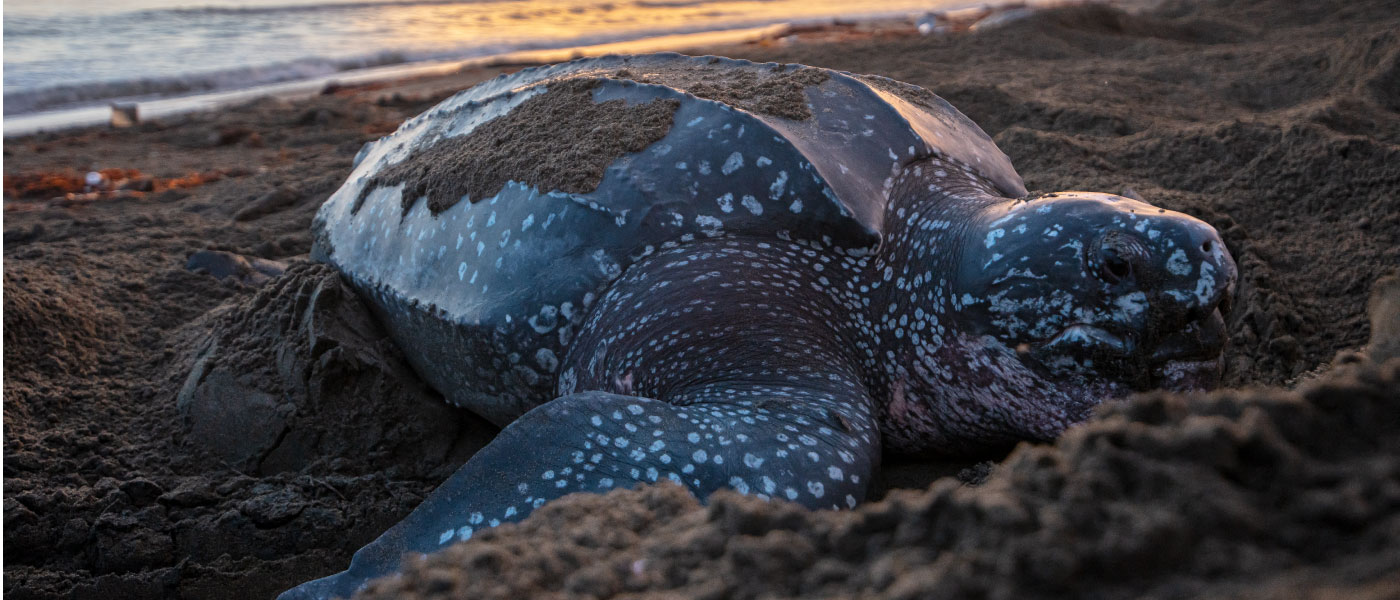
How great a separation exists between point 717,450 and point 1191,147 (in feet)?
8.59

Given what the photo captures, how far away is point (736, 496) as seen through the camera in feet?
3.42

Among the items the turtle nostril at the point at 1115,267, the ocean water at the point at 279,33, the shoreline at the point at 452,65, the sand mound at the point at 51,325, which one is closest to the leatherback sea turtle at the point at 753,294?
the turtle nostril at the point at 1115,267

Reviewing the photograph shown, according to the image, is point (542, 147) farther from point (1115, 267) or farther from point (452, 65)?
point (452, 65)

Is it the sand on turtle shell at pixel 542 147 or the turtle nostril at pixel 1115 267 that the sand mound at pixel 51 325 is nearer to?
the sand on turtle shell at pixel 542 147

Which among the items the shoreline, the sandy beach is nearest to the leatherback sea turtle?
the sandy beach

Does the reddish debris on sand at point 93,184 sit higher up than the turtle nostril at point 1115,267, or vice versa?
the turtle nostril at point 1115,267

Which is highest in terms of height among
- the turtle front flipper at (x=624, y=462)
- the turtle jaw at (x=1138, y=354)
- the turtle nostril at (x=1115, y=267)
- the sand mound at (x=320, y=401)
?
the turtle nostril at (x=1115, y=267)

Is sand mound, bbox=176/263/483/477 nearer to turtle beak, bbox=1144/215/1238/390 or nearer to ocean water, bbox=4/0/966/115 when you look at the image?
turtle beak, bbox=1144/215/1238/390

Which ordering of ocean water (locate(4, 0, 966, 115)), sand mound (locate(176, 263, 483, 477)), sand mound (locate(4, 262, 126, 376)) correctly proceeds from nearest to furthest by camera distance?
1. sand mound (locate(176, 263, 483, 477))
2. sand mound (locate(4, 262, 126, 376))
3. ocean water (locate(4, 0, 966, 115))

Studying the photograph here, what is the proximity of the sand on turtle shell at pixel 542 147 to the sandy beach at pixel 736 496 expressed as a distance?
455 millimetres

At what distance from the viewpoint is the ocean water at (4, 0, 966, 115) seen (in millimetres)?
7707

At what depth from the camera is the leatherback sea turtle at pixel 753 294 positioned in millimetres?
1607

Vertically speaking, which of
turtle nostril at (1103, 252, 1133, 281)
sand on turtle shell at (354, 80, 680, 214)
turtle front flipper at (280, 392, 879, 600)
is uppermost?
sand on turtle shell at (354, 80, 680, 214)

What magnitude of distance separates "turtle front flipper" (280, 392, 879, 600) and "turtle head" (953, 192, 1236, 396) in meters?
0.43
